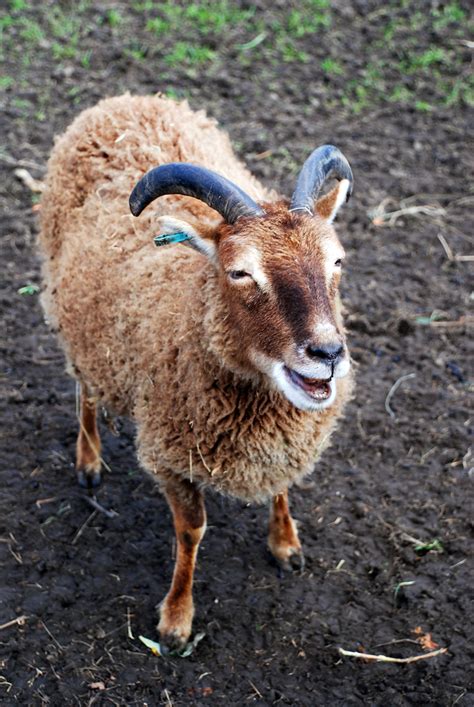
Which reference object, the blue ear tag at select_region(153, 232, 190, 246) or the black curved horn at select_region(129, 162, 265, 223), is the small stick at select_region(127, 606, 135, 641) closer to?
the blue ear tag at select_region(153, 232, 190, 246)

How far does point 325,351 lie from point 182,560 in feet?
5.55

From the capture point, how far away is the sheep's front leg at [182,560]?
3.99 m

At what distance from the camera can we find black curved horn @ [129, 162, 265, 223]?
11.2 feet

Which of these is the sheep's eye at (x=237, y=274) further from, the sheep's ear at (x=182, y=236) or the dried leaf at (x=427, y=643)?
the dried leaf at (x=427, y=643)

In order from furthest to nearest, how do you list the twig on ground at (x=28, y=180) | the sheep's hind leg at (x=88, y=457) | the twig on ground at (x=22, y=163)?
the twig on ground at (x=22, y=163) → the twig on ground at (x=28, y=180) → the sheep's hind leg at (x=88, y=457)

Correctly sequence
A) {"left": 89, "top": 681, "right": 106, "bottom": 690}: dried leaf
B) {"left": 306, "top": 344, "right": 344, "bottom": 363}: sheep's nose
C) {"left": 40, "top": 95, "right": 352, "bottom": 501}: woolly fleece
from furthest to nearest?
{"left": 89, "top": 681, "right": 106, "bottom": 690}: dried leaf < {"left": 40, "top": 95, "right": 352, "bottom": 501}: woolly fleece < {"left": 306, "top": 344, "right": 344, "bottom": 363}: sheep's nose

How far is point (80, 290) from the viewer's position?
4.47 meters

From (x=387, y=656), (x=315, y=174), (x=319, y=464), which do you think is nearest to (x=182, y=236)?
(x=315, y=174)

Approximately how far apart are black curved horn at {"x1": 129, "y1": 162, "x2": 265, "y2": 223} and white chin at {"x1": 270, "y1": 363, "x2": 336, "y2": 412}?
72 centimetres

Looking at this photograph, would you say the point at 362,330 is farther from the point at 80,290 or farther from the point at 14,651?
the point at 14,651

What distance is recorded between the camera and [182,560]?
13.6 feet

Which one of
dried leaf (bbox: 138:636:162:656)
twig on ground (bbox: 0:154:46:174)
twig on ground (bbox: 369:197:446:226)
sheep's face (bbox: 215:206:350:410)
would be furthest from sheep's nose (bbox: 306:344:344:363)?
twig on ground (bbox: 0:154:46:174)

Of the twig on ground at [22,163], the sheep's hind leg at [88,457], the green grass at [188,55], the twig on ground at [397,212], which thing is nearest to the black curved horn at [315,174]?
the sheep's hind leg at [88,457]

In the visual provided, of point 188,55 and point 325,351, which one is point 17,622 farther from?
point 188,55
